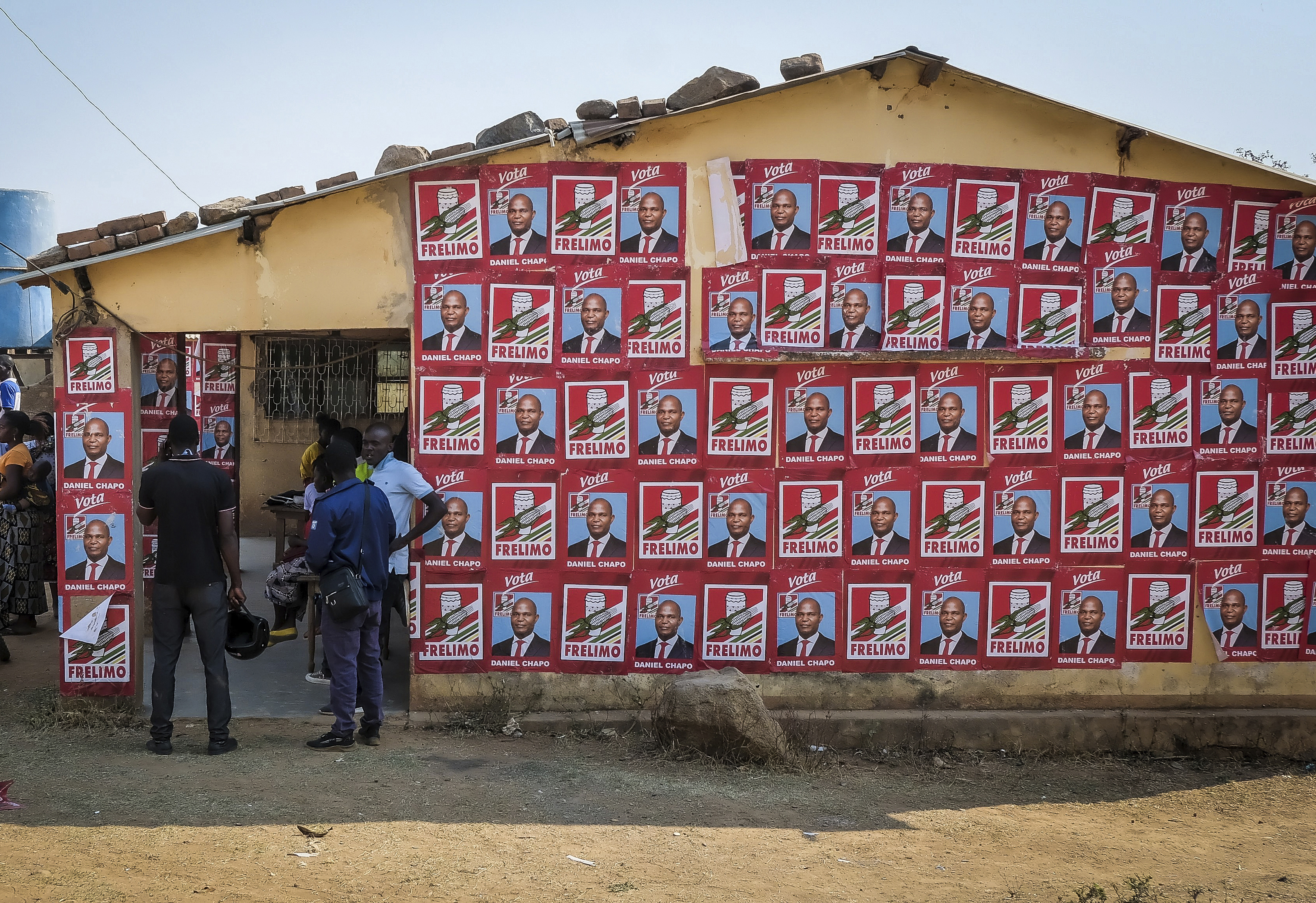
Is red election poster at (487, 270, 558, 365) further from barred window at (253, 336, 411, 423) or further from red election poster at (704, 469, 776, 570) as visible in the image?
barred window at (253, 336, 411, 423)

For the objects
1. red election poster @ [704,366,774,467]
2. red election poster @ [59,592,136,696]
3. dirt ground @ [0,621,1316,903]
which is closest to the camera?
dirt ground @ [0,621,1316,903]

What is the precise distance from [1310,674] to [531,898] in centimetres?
564

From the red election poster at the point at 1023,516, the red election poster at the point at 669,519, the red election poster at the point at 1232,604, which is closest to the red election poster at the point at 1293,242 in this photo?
the red election poster at the point at 1232,604

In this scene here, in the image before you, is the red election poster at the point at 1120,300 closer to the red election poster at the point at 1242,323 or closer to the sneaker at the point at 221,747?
the red election poster at the point at 1242,323

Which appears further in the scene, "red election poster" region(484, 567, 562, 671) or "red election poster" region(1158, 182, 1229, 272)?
"red election poster" region(1158, 182, 1229, 272)

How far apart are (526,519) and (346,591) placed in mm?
1270

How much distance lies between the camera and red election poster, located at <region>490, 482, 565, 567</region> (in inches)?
261

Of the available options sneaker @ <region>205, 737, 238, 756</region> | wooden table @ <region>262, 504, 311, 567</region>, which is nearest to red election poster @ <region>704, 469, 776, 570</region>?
sneaker @ <region>205, 737, 238, 756</region>

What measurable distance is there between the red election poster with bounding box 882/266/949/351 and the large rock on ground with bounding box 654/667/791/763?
7.88 feet

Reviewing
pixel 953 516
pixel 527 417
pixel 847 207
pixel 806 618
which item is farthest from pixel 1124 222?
pixel 527 417

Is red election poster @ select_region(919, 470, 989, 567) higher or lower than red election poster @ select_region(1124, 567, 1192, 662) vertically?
higher

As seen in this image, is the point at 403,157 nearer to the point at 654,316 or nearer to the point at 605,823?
the point at 654,316

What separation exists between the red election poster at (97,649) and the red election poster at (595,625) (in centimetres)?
274

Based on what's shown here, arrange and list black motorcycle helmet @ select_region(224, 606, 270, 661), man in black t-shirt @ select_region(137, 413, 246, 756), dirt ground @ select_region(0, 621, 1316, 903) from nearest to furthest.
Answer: dirt ground @ select_region(0, 621, 1316, 903), man in black t-shirt @ select_region(137, 413, 246, 756), black motorcycle helmet @ select_region(224, 606, 270, 661)
